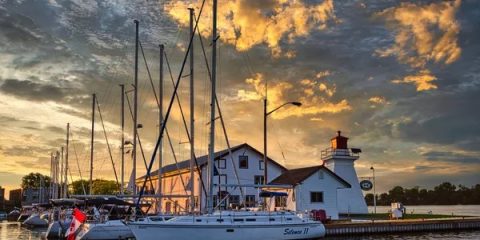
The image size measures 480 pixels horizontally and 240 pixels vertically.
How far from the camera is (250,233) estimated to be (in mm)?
33844

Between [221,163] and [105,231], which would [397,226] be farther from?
[105,231]

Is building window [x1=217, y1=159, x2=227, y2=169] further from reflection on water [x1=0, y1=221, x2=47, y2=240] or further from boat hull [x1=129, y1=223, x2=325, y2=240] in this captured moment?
boat hull [x1=129, y1=223, x2=325, y2=240]

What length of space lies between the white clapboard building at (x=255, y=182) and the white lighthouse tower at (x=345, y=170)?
0.52m

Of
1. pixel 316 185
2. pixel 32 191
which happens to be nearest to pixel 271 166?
pixel 316 185

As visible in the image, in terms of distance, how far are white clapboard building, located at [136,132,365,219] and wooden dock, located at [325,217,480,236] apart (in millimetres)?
6177

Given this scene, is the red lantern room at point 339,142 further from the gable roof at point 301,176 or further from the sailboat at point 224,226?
the sailboat at point 224,226

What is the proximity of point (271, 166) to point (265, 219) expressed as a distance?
31.0 metres

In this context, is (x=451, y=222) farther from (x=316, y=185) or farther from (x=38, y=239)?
(x=38, y=239)

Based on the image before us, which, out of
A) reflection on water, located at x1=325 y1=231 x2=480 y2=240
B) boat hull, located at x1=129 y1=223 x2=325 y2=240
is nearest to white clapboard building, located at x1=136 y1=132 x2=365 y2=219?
reflection on water, located at x1=325 y1=231 x2=480 y2=240

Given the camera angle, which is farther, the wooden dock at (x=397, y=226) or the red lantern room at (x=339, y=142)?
the red lantern room at (x=339, y=142)

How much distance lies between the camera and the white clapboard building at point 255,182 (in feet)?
177

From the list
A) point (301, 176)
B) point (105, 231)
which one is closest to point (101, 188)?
point (301, 176)

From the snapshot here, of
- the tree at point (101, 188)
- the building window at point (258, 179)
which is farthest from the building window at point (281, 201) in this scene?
the tree at point (101, 188)

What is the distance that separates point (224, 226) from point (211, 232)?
3.11 ft
